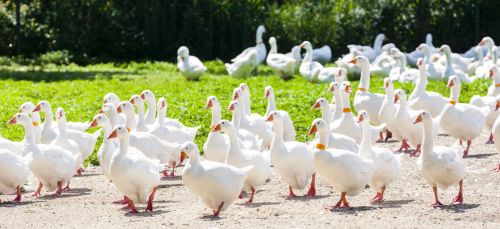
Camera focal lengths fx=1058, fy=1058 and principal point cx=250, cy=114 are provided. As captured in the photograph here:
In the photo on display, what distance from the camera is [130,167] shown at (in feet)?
34.4

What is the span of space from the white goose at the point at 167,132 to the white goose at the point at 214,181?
3.04m

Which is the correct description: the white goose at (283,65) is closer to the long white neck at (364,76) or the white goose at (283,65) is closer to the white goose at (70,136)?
the long white neck at (364,76)

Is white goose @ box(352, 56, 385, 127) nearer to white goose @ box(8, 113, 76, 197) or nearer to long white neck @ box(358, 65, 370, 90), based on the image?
long white neck @ box(358, 65, 370, 90)

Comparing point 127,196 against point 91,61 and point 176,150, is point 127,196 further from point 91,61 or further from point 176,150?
point 91,61

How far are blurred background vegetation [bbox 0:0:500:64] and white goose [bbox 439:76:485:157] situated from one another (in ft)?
52.2

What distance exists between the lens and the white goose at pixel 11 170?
1111cm

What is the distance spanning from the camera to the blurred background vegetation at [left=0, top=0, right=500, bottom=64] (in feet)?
98.5

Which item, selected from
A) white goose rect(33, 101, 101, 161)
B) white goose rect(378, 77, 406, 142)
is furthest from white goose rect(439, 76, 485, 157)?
white goose rect(33, 101, 101, 161)

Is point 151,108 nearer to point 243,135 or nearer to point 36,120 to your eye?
point 36,120

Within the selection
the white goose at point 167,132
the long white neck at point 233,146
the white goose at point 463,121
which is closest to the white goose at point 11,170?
the long white neck at point 233,146

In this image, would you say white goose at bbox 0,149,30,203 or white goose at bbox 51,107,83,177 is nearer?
white goose at bbox 0,149,30,203

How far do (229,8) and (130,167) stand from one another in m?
20.5

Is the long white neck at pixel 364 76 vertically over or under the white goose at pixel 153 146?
over

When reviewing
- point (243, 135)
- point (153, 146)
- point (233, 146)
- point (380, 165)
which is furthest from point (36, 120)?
point (380, 165)
